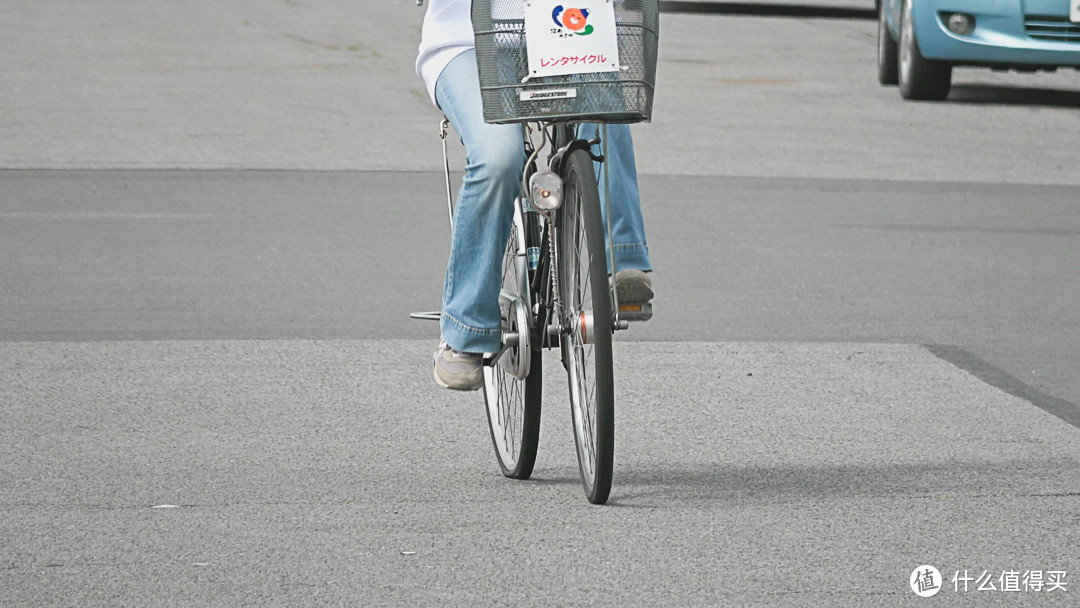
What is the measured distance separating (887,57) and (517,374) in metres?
11.6

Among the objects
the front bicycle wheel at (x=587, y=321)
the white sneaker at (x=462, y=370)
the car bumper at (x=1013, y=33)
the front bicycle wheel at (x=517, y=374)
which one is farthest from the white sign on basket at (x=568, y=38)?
the car bumper at (x=1013, y=33)

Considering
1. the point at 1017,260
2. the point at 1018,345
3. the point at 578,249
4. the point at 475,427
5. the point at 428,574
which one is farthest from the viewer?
the point at 1017,260

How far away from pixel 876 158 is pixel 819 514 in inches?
305

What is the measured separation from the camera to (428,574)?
13.6 ft

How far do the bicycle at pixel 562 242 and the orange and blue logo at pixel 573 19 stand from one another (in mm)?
84

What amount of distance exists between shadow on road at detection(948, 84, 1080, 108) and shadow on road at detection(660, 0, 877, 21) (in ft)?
21.8

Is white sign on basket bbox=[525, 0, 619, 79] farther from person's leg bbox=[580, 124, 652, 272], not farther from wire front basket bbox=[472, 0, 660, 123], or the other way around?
person's leg bbox=[580, 124, 652, 272]

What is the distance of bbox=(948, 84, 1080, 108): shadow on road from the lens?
15305 millimetres

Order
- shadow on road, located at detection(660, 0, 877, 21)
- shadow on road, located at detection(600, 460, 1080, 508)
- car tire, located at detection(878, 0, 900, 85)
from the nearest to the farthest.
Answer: shadow on road, located at detection(600, 460, 1080, 508) < car tire, located at detection(878, 0, 900, 85) < shadow on road, located at detection(660, 0, 877, 21)

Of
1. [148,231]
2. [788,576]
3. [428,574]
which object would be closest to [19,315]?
[148,231]

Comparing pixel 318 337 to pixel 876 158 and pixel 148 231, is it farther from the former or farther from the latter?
pixel 876 158

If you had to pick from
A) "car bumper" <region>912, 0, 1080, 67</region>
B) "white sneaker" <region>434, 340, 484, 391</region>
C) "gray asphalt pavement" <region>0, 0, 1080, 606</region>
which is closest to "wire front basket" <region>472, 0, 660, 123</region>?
"white sneaker" <region>434, 340, 484, 391</region>

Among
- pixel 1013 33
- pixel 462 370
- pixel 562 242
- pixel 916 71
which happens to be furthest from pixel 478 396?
pixel 916 71

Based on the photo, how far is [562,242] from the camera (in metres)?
4.76
